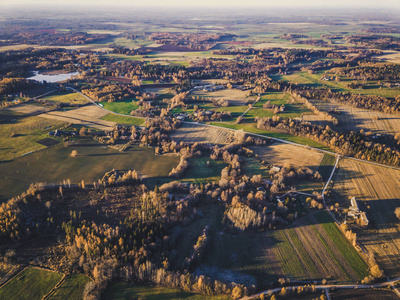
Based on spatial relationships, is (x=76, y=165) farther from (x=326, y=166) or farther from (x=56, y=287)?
(x=326, y=166)

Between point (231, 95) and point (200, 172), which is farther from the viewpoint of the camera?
point (231, 95)

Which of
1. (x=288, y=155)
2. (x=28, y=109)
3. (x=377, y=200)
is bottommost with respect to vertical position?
(x=377, y=200)

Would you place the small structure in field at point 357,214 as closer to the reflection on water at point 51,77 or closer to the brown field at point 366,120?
the brown field at point 366,120

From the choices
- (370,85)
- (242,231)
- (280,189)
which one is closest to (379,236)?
(280,189)

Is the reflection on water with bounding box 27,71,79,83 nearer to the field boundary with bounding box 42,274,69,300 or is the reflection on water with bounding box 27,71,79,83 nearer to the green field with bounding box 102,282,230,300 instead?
the field boundary with bounding box 42,274,69,300

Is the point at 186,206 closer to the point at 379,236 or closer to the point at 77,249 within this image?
the point at 77,249

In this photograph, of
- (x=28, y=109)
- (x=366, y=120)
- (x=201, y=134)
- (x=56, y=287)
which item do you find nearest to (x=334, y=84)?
(x=366, y=120)

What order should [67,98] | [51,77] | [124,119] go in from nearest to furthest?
[124,119]
[67,98]
[51,77]
